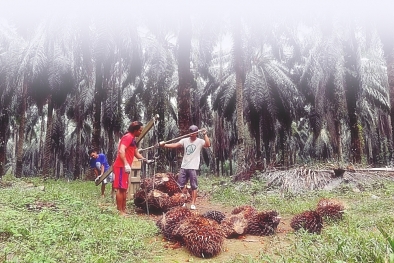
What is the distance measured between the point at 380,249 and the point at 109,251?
2.39 metres

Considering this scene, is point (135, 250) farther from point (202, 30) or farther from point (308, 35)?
point (308, 35)

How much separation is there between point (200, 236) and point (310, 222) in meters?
1.68

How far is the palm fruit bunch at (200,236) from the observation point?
12.8 feet

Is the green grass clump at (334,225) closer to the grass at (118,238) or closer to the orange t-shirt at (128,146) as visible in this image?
the grass at (118,238)

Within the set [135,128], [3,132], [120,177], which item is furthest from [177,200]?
[3,132]

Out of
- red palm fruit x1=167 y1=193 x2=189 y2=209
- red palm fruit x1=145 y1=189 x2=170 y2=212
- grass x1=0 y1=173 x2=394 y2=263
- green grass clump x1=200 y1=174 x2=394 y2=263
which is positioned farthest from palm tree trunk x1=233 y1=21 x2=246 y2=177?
grass x1=0 y1=173 x2=394 y2=263

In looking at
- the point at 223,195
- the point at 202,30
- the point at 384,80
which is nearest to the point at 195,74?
the point at 202,30

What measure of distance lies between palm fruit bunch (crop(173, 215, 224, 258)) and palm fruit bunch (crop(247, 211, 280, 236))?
803 mm

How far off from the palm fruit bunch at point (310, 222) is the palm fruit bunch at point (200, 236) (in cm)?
130

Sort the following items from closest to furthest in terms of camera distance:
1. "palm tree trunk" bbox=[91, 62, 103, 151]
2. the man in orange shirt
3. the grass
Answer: the grass → the man in orange shirt → "palm tree trunk" bbox=[91, 62, 103, 151]

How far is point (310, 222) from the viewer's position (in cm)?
477

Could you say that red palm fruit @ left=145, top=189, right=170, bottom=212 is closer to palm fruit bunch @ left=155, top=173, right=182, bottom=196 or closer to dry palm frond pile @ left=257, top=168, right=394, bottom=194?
palm fruit bunch @ left=155, top=173, right=182, bottom=196

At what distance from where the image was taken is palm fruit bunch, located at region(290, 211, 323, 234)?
4701 millimetres

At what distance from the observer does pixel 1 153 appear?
856 inches
